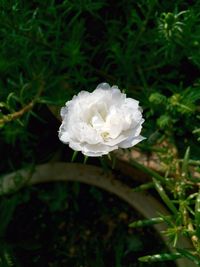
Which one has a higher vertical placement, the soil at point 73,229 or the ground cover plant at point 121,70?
the ground cover plant at point 121,70

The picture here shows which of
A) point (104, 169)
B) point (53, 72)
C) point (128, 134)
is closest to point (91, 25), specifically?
point (53, 72)

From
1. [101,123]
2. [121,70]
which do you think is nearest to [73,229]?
[121,70]

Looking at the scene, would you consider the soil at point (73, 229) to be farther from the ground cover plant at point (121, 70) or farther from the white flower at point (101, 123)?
the white flower at point (101, 123)

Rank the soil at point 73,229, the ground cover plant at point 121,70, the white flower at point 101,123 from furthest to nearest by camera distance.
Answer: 1. the soil at point 73,229
2. the ground cover plant at point 121,70
3. the white flower at point 101,123

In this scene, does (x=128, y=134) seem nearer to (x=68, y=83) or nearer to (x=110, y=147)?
(x=110, y=147)

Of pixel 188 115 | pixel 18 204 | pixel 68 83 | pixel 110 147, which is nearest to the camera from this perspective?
pixel 110 147

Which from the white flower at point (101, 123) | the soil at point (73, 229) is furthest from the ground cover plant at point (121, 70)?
the white flower at point (101, 123)

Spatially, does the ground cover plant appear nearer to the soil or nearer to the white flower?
the soil
